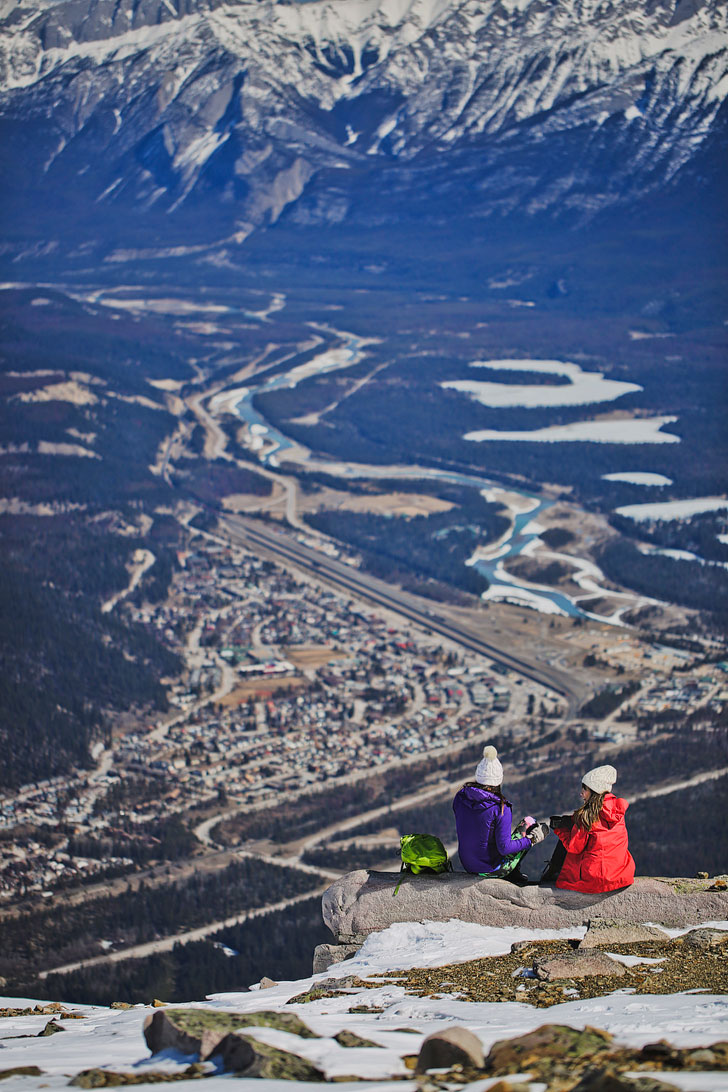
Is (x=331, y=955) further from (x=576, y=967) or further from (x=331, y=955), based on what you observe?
(x=576, y=967)

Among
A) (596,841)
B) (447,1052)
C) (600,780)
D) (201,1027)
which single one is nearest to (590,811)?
(600,780)

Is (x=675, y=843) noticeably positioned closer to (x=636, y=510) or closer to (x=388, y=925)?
(x=388, y=925)

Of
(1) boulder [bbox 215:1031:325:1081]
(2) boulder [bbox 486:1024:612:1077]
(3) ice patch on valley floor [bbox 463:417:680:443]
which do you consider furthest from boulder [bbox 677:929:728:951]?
(3) ice patch on valley floor [bbox 463:417:680:443]

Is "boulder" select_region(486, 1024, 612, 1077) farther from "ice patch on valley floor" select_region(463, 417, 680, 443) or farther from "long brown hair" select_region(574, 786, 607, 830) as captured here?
"ice patch on valley floor" select_region(463, 417, 680, 443)

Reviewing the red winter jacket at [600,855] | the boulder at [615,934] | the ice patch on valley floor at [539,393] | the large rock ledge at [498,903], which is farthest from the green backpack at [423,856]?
the ice patch on valley floor at [539,393]

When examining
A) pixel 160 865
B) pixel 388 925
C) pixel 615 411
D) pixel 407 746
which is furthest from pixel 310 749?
pixel 615 411

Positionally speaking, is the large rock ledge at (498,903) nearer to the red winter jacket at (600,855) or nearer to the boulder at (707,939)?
the red winter jacket at (600,855)
